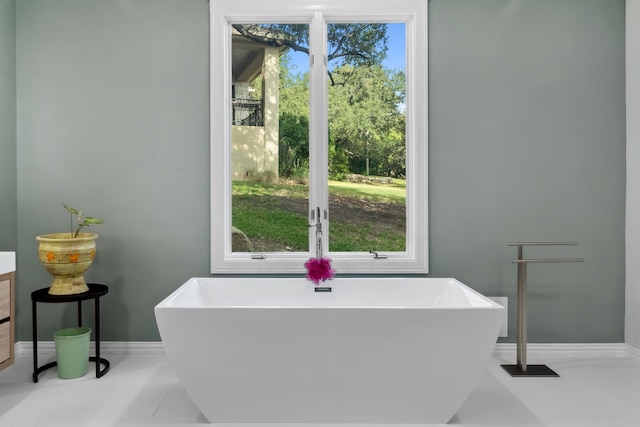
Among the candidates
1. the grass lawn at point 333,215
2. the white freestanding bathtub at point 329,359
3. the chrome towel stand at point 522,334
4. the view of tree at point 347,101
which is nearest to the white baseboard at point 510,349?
the chrome towel stand at point 522,334

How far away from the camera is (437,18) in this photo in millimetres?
2936

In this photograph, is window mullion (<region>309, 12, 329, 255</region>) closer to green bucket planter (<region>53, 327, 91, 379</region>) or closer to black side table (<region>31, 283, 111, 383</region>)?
black side table (<region>31, 283, 111, 383</region>)

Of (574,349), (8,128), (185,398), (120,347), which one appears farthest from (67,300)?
(574,349)

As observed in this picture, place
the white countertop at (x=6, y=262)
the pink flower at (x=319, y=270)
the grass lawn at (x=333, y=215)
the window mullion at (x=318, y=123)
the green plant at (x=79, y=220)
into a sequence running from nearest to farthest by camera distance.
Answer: the white countertop at (x=6, y=262), the green plant at (x=79, y=220), the pink flower at (x=319, y=270), the window mullion at (x=318, y=123), the grass lawn at (x=333, y=215)

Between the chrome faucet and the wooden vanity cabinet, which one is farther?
the chrome faucet

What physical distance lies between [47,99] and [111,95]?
0.43m

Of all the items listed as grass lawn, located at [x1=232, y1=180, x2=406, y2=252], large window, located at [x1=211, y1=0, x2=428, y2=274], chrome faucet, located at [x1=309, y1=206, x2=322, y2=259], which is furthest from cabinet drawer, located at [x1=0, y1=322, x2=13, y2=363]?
chrome faucet, located at [x1=309, y1=206, x2=322, y2=259]

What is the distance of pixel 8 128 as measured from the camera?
2.86 meters

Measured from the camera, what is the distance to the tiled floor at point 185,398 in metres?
2.11

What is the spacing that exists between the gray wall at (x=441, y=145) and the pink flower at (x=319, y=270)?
737 mm

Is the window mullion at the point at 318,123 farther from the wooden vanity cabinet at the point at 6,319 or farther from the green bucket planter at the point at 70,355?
the wooden vanity cabinet at the point at 6,319

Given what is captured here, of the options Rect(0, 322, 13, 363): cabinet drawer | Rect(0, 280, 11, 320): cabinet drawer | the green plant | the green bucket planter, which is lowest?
the green bucket planter

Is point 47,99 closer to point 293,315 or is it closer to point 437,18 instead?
point 293,315

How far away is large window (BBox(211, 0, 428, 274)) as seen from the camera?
300 centimetres
